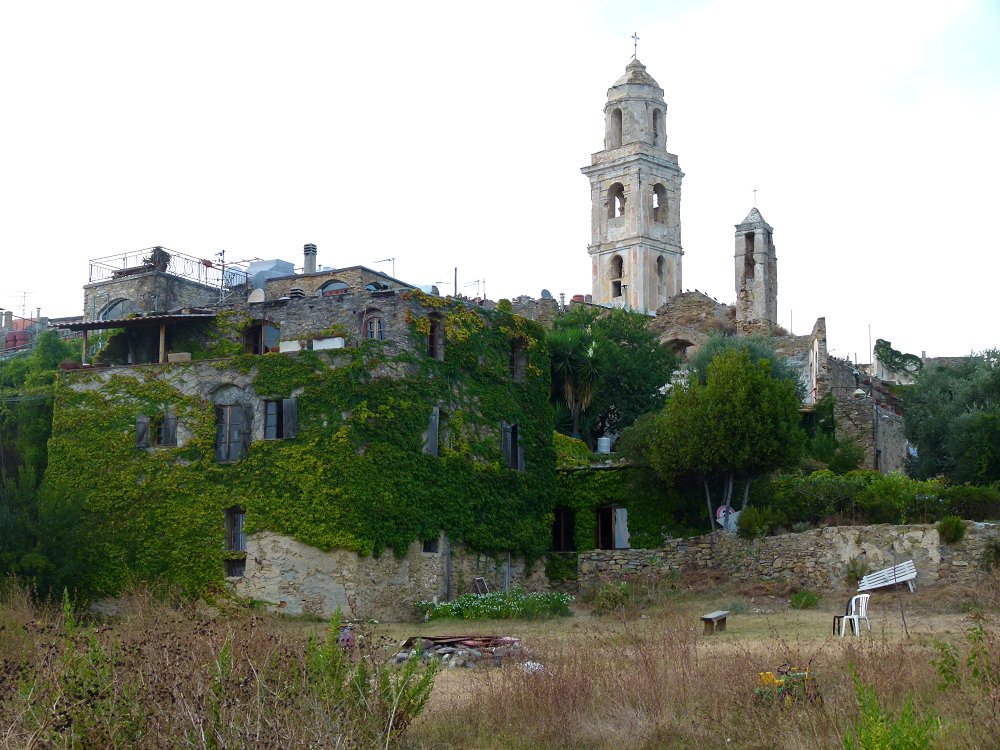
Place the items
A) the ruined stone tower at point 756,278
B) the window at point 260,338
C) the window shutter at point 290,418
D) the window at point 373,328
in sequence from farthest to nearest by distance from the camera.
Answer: the ruined stone tower at point 756,278, the window at point 260,338, the window at point 373,328, the window shutter at point 290,418

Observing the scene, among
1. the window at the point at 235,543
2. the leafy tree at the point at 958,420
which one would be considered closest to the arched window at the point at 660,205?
the leafy tree at the point at 958,420

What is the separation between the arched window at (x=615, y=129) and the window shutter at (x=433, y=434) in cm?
3912

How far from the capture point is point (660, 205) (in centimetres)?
6888

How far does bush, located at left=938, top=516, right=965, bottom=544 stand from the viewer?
3095 cm

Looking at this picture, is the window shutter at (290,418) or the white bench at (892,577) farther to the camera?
the window shutter at (290,418)

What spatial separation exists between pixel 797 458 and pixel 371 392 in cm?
1080

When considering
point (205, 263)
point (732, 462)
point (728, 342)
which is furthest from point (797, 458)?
point (205, 263)

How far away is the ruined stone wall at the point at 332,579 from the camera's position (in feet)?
98.9

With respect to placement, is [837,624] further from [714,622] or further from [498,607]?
[498,607]

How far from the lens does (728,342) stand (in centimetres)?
5091

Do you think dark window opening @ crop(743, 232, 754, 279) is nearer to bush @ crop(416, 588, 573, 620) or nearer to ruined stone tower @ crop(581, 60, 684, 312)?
ruined stone tower @ crop(581, 60, 684, 312)

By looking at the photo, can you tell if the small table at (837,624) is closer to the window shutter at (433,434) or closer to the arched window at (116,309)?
the window shutter at (433,434)

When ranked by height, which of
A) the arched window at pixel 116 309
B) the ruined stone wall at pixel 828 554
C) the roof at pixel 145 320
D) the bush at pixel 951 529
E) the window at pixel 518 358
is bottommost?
the ruined stone wall at pixel 828 554

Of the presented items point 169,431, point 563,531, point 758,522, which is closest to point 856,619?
point 758,522
